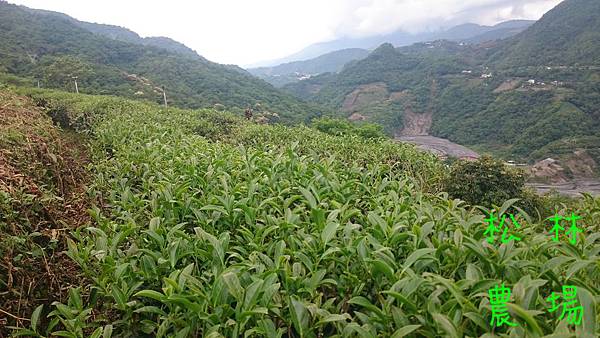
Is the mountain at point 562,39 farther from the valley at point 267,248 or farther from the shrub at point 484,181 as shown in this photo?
Result: the valley at point 267,248

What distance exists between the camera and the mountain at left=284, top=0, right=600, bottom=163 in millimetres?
43812

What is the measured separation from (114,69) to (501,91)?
53.9 metres

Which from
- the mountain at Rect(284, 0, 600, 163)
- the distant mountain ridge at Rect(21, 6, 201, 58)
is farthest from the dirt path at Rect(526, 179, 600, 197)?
the distant mountain ridge at Rect(21, 6, 201, 58)

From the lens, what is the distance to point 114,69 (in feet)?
130

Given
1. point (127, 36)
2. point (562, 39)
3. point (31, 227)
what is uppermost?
point (127, 36)

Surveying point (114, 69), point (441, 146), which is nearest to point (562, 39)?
point (441, 146)

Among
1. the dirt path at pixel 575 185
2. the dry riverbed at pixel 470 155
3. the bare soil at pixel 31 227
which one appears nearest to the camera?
the bare soil at pixel 31 227

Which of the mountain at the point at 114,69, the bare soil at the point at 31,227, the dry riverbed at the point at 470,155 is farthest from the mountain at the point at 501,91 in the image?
the bare soil at the point at 31,227

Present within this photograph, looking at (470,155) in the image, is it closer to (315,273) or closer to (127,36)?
(315,273)

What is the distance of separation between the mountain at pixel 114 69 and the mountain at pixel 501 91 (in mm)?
21363

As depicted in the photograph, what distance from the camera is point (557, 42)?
6888cm

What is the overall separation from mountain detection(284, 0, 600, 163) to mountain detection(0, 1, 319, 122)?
2136cm

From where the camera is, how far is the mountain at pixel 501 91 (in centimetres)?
4381

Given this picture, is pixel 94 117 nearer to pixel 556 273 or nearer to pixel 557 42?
pixel 556 273
